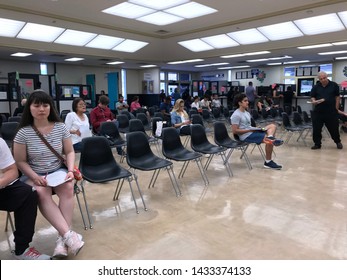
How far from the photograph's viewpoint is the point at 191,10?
759 centimetres

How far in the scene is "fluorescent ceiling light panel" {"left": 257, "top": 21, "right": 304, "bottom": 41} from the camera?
28.5 ft

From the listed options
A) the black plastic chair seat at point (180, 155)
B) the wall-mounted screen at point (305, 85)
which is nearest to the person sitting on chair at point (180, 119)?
the black plastic chair seat at point (180, 155)

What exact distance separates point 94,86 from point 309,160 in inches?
497

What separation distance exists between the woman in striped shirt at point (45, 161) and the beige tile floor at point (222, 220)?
0.32m

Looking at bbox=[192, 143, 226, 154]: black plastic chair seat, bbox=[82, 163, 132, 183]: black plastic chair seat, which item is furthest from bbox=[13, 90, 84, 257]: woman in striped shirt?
bbox=[192, 143, 226, 154]: black plastic chair seat

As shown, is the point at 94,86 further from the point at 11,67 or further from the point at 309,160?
the point at 309,160

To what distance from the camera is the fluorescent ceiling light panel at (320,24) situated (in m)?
7.91

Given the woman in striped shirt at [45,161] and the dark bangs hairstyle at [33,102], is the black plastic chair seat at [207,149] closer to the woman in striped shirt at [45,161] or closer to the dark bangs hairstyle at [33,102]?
the woman in striped shirt at [45,161]

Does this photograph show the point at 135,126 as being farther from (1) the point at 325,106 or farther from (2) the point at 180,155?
(1) the point at 325,106

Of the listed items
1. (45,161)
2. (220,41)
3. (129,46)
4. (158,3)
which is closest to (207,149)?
(45,161)

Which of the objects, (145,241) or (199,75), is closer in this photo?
(145,241)

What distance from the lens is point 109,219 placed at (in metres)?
3.29

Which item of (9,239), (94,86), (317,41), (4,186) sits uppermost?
(317,41)
